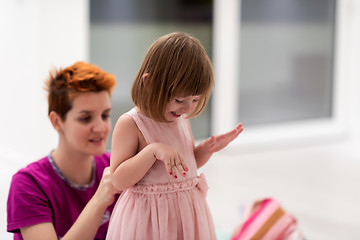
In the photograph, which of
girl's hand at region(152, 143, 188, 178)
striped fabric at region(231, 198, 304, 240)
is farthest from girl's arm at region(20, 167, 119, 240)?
striped fabric at region(231, 198, 304, 240)

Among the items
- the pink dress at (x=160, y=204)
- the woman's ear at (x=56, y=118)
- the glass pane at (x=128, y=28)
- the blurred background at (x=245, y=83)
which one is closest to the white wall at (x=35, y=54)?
the blurred background at (x=245, y=83)

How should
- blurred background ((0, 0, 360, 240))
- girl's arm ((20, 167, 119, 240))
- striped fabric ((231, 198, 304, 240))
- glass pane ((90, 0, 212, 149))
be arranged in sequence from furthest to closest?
glass pane ((90, 0, 212, 149))
blurred background ((0, 0, 360, 240))
striped fabric ((231, 198, 304, 240))
girl's arm ((20, 167, 119, 240))

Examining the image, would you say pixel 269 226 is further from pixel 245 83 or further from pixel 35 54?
pixel 245 83

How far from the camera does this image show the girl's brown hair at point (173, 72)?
99 centimetres

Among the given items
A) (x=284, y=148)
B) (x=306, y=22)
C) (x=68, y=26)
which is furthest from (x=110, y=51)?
(x=306, y=22)

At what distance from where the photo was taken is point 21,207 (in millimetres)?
1307

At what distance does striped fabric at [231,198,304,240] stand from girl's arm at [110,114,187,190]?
97cm

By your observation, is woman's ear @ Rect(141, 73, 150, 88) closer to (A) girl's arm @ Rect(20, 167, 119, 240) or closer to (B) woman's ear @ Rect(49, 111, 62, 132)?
(A) girl's arm @ Rect(20, 167, 119, 240)

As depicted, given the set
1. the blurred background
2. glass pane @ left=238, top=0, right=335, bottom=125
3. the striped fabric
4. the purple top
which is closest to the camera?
the purple top

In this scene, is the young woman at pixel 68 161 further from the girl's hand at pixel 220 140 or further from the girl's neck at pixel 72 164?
the girl's hand at pixel 220 140

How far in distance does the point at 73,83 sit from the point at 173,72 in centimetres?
47

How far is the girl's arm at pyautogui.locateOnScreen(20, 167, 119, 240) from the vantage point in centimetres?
120

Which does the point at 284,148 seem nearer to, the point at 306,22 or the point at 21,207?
the point at 306,22

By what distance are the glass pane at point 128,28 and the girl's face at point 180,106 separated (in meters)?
2.11
